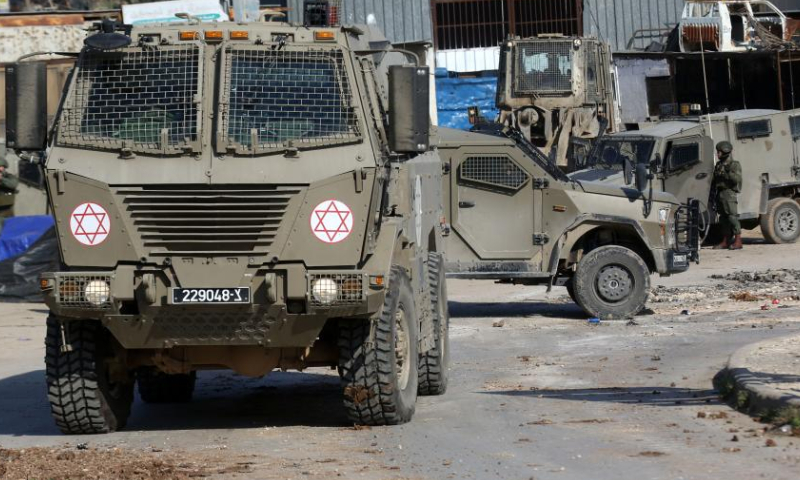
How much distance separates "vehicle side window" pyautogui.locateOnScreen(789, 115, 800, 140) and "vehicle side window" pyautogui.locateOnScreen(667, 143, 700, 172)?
277 centimetres

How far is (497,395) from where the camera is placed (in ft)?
36.4

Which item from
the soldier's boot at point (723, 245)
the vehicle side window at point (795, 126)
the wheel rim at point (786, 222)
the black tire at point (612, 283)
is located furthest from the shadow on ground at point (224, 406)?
the vehicle side window at point (795, 126)

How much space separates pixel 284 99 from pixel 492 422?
257 centimetres

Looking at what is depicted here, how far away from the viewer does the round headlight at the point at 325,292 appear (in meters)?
8.84

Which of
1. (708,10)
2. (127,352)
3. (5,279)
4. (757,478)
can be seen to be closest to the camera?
(757,478)

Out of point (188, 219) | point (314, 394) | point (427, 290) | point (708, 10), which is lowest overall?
point (314, 394)

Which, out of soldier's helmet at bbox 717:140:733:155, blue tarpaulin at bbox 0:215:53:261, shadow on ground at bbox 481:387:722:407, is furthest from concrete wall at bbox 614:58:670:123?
shadow on ground at bbox 481:387:722:407

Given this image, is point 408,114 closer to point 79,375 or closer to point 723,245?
point 79,375

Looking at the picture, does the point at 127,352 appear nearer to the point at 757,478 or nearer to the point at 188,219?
the point at 188,219

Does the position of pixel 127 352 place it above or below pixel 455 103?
below

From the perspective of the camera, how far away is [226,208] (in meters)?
8.96

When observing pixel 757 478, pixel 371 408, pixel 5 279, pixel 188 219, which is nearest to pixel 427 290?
pixel 371 408

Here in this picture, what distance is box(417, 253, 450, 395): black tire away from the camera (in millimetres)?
11180

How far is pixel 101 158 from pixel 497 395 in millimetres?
3692
